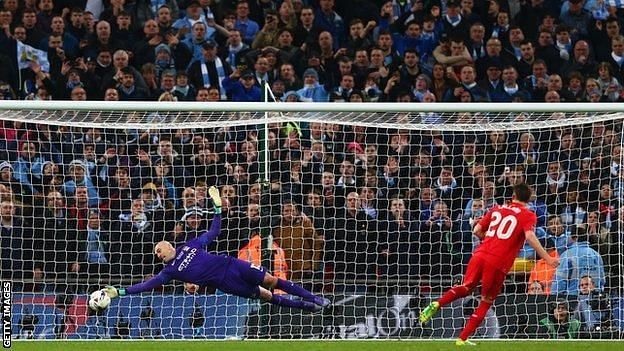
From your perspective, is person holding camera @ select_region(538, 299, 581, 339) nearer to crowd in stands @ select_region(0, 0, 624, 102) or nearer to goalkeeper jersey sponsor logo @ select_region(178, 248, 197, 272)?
goalkeeper jersey sponsor logo @ select_region(178, 248, 197, 272)

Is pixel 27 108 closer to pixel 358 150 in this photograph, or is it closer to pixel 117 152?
pixel 117 152

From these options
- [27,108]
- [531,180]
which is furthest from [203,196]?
[531,180]

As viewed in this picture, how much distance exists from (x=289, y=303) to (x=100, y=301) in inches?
81.1

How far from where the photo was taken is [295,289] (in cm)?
1507

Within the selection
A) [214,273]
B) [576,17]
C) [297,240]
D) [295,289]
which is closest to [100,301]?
[214,273]

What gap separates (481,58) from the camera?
19.5 m

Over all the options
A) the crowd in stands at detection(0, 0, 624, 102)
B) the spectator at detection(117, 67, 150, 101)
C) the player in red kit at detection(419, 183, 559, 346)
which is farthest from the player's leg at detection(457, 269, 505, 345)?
the spectator at detection(117, 67, 150, 101)

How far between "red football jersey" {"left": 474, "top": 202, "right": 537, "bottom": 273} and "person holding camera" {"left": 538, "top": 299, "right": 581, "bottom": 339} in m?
2.01

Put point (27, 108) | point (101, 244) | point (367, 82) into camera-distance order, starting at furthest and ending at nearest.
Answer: point (367, 82)
point (101, 244)
point (27, 108)

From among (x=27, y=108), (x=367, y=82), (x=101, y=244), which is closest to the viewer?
(x=27, y=108)

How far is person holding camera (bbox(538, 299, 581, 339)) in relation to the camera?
15477 mm

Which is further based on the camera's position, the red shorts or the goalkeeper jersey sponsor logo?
the goalkeeper jersey sponsor logo

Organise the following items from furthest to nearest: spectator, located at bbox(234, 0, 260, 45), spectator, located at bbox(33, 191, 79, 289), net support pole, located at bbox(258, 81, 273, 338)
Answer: spectator, located at bbox(234, 0, 260, 45)
spectator, located at bbox(33, 191, 79, 289)
net support pole, located at bbox(258, 81, 273, 338)

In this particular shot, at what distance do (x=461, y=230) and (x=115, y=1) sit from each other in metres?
6.36
